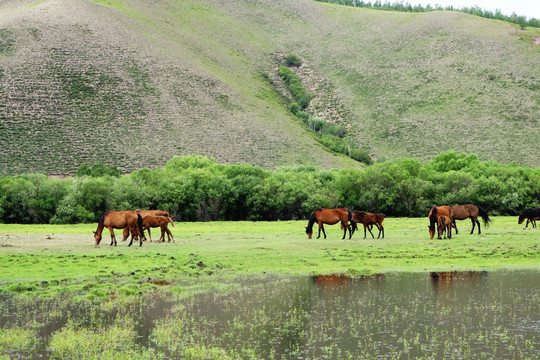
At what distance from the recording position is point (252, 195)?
2520 inches

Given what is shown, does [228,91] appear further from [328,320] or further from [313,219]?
[328,320]

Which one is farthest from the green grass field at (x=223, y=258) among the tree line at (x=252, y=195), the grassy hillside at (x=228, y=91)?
the grassy hillside at (x=228, y=91)

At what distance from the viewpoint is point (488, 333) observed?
1445cm

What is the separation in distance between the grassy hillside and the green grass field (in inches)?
2640

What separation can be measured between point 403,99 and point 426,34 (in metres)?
40.0

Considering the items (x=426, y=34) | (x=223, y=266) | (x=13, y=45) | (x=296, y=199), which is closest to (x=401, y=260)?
(x=223, y=266)

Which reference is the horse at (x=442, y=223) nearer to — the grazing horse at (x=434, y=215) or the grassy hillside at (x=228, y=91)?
the grazing horse at (x=434, y=215)

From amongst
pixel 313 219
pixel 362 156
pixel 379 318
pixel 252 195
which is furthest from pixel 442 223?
pixel 362 156

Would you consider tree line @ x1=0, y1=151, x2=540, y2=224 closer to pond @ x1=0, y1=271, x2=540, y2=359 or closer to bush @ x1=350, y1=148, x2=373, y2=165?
pond @ x1=0, y1=271, x2=540, y2=359

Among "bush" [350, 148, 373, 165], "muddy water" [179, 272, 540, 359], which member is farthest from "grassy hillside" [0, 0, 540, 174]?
"muddy water" [179, 272, 540, 359]

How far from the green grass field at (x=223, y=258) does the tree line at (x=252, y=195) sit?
22.8m

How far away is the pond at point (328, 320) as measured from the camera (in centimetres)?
1325

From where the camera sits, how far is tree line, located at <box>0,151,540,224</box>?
60406 mm

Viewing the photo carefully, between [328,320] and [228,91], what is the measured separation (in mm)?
123734
